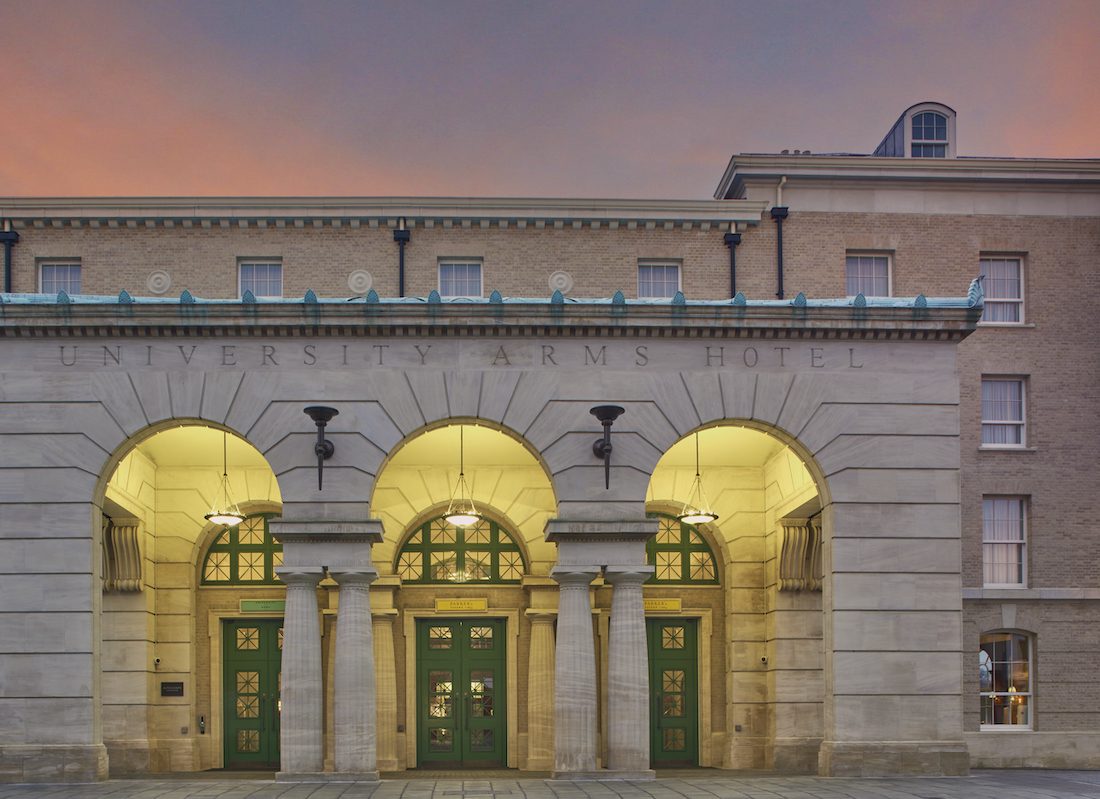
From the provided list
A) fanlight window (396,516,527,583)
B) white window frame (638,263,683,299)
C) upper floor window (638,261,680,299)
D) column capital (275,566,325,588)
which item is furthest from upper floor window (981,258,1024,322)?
column capital (275,566,325,588)

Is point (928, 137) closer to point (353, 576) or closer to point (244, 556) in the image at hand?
point (353, 576)

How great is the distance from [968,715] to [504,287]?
14445mm

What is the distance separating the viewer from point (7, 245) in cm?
3062

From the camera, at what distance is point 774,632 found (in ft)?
94.1

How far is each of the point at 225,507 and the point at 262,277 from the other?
5.63 meters

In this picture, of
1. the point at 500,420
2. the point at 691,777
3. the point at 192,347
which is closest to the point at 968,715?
the point at 691,777

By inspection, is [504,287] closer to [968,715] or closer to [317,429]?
[317,429]

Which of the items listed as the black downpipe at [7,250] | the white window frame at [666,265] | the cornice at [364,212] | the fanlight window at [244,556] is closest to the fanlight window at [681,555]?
the white window frame at [666,265]

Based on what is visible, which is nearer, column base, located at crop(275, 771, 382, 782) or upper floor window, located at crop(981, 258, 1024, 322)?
column base, located at crop(275, 771, 382, 782)

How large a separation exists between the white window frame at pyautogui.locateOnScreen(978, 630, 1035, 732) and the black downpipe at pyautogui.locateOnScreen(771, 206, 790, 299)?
31.0 feet

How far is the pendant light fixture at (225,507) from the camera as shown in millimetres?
26828

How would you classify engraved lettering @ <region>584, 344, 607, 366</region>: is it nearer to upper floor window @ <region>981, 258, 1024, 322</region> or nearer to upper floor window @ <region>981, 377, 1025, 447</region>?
upper floor window @ <region>981, 377, 1025, 447</region>

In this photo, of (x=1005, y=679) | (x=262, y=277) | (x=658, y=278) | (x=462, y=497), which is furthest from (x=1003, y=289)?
(x=262, y=277)

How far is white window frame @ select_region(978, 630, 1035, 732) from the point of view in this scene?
96.6 feet
